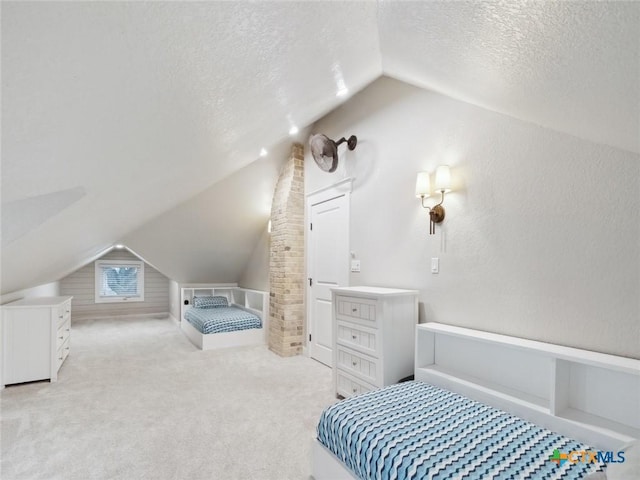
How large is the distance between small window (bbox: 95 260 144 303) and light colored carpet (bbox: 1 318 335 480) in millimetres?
3362

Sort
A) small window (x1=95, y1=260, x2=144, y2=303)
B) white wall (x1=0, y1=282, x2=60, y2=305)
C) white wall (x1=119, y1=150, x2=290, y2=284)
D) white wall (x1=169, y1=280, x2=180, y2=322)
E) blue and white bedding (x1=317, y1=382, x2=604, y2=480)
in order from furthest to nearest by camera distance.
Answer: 1. small window (x1=95, y1=260, x2=144, y2=303)
2. white wall (x1=169, y1=280, x2=180, y2=322)
3. white wall (x1=119, y1=150, x2=290, y2=284)
4. white wall (x1=0, y1=282, x2=60, y2=305)
5. blue and white bedding (x1=317, y1=382, x2=604, y2=480)

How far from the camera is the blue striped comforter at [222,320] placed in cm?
436

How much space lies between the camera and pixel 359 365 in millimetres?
2512

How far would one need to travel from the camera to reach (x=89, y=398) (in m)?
2.71

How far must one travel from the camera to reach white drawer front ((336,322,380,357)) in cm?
237

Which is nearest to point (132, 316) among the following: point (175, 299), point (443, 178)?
point (175, 299)

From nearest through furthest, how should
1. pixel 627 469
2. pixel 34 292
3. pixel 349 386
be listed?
1. pixel 627 469
2. pixel 349 386
3. pixel 34 292

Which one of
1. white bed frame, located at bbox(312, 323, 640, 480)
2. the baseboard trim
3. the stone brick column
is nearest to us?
white bed frame, located at bbox(312, 323, 640, 480)

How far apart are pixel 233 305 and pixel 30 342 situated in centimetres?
308

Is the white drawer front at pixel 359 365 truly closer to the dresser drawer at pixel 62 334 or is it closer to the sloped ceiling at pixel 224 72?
the sloped ceiling at pixel 224 72
